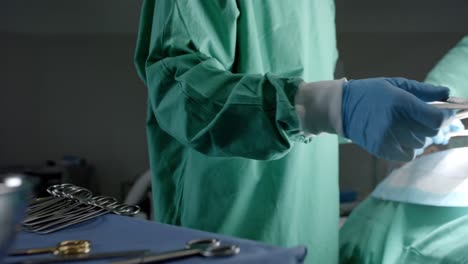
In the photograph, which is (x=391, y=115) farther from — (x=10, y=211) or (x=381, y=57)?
(x=381, y=57)

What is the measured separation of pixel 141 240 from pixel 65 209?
178mm

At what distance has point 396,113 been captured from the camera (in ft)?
2.41

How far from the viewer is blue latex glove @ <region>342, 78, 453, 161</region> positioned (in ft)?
2.40

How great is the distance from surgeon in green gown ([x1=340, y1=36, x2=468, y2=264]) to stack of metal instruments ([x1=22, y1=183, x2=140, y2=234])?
0.49 m

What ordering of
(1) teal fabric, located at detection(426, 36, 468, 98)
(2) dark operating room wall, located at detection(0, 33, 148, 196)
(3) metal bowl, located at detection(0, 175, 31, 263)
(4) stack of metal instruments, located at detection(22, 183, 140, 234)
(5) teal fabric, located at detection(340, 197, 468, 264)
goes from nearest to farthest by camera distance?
(3) metal bowl, located at detection(0, 175, 31, 263), (4) stack of metal instruments, located at detection(22, 183, 140, 234), (5) teal fabric, located at detection(340, 197, 468, 264), (1) teal fabric, located at detection(426, 36, 468, 98), (2) dark operating room wall, located at detection(0, 33, 148, 196)

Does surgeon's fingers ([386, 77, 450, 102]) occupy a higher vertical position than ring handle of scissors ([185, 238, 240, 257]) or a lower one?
higher

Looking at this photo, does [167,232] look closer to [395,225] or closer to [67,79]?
[395,225]

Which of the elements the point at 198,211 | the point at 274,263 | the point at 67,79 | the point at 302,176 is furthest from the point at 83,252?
the point at 67,79

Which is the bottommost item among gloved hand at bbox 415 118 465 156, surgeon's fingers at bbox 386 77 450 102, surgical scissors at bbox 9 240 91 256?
surgical scissors at bbox 9 240 91 256

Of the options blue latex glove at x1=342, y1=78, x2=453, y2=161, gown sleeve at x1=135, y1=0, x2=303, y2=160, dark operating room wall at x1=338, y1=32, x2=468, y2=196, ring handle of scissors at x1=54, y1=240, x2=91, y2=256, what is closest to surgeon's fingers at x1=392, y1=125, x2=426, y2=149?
blue latex glove at x1=342, y1=78, x2=453, y2=161

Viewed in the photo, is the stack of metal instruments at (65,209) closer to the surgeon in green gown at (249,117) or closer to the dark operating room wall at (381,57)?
the surgeon in green gown at (249,117)

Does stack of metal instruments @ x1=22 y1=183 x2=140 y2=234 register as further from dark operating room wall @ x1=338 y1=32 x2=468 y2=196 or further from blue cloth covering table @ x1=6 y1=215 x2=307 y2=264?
dark operating room wall @ x1=338 y1=32 x2=468 y2=196

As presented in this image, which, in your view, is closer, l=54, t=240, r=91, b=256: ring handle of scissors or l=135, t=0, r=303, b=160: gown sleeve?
l=54, t=240, r=91, b=256: ring handle of scissors

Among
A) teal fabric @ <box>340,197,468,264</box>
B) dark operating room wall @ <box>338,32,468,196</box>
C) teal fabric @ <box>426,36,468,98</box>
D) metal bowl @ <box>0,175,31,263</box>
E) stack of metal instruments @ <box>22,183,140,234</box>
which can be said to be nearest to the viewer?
metal bowl @ <box>0,175,31,263</box>
